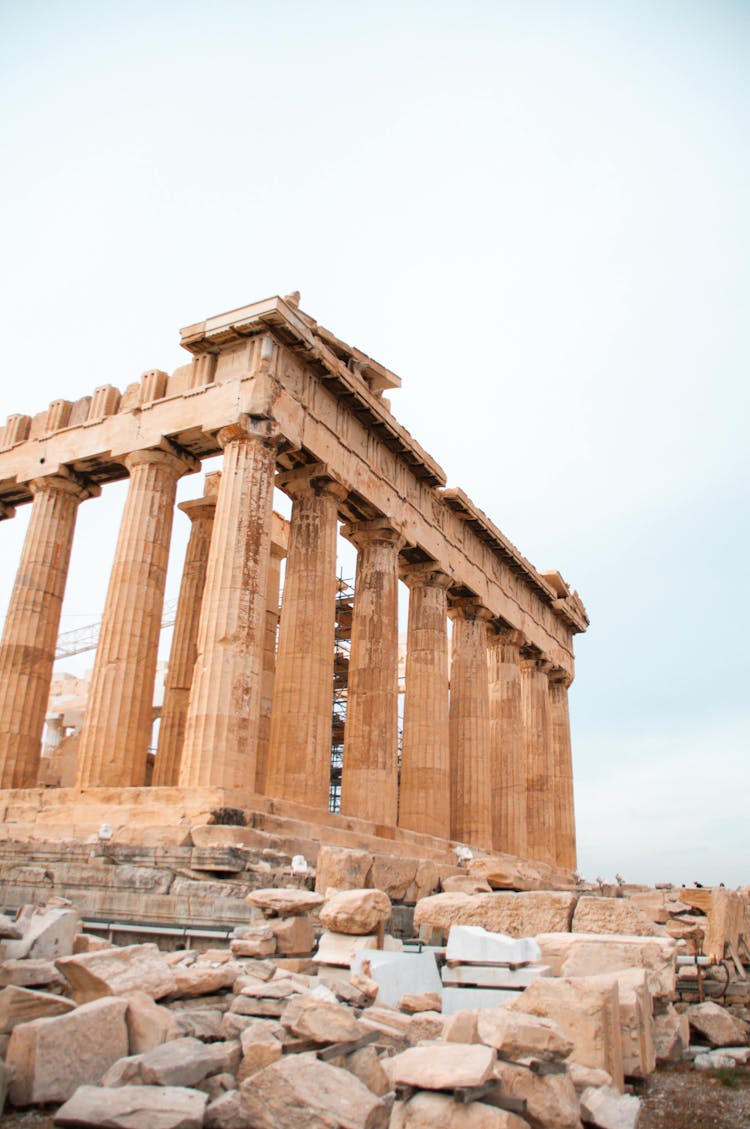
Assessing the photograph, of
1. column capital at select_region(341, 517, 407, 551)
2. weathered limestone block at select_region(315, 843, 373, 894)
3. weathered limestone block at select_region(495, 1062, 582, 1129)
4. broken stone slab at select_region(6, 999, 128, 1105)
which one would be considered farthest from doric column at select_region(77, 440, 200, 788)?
weathered limestone block at select_region(495, 1062, 582, 1129)

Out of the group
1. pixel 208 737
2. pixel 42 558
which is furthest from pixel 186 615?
pixel 208 737

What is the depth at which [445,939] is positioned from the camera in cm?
1102

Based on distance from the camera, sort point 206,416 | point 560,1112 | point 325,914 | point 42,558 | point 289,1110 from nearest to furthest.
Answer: point 289,1110, point 560,1112, point 325,914, point 206,416, point 42,558

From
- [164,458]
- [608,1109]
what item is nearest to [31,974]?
[608,1109]

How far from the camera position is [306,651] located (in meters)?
19.1

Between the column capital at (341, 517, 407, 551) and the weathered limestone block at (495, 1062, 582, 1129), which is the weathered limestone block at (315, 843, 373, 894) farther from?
the column capital at (341, 517, 407, 551)

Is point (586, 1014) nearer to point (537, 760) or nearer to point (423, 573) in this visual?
point (423, 573)

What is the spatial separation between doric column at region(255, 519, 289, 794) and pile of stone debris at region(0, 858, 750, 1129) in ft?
39.8

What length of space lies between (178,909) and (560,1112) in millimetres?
7404

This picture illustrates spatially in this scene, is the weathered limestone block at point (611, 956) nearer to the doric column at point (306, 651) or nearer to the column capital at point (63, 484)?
the doric column at point (306, 651)

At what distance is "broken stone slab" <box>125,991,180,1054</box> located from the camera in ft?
19.3

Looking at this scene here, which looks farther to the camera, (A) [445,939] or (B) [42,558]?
(B) [42,558]

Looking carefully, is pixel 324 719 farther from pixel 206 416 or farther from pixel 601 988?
pixel 601 988

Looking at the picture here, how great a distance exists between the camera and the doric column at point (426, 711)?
23172 millimetres
